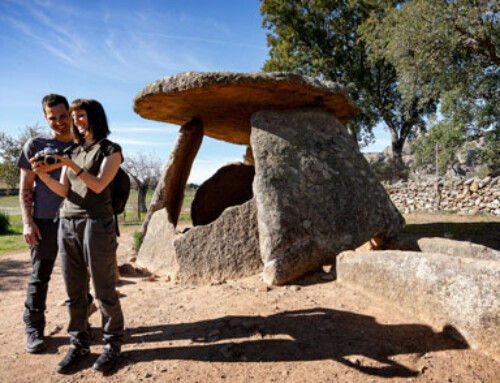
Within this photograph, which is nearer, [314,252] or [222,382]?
[222,382]

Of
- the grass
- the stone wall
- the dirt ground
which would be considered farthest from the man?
the stone wall

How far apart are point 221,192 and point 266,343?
5.78 meters

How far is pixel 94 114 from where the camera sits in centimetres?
250

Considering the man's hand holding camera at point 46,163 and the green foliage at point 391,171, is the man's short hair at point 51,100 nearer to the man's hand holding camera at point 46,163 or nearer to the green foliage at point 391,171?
the man's hand holding camera at point 46,163

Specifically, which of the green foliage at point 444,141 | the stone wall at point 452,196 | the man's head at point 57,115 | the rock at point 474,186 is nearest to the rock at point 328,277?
the man's head at point 57,115

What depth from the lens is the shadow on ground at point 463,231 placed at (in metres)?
7.15

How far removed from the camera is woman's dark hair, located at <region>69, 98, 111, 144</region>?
247 centimetres

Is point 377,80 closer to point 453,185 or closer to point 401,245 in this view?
point 453,185

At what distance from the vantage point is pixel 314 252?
413cm

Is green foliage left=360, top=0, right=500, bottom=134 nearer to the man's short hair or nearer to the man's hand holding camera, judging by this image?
the man's short hair

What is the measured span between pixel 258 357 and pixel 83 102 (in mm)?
2238

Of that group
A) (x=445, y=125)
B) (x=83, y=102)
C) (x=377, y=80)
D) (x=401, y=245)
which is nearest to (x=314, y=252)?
(x=401, y=245)

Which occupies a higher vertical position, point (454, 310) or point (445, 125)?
point (445, 125)

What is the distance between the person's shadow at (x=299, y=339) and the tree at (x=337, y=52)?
14287 millimetres
